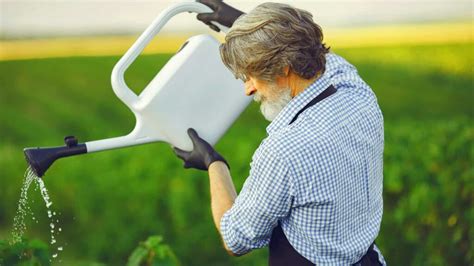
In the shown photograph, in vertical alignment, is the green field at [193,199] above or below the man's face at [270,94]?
below

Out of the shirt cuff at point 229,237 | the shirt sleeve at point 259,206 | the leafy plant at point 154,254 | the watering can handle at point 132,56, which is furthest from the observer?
the leafy plant at point 154,254

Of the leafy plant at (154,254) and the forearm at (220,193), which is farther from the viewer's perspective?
the leafy plant at (154,254)

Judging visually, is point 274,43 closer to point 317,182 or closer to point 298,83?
point 298,83

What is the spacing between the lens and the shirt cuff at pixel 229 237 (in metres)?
2.03

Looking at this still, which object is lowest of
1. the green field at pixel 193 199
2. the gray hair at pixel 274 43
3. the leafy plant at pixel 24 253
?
the green field at pixel 193 199

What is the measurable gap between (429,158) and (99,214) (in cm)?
153

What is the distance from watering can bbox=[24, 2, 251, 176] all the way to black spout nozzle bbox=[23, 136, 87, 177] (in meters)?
0.08

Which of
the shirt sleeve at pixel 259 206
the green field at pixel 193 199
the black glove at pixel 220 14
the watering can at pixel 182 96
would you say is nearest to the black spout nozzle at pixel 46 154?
the watering can at pixel 182 96

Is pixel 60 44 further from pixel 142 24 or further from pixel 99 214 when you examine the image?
pixel 99 214

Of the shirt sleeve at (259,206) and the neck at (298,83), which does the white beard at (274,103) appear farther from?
the shirt sleeve at (259,206)

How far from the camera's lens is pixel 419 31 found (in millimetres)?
8859

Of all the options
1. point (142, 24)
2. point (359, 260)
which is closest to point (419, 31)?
point (142, 24)

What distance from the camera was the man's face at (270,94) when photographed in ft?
6.56

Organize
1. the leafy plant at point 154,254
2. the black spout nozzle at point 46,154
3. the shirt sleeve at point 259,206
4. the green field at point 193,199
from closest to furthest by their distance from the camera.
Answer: the shirt sleeve at point 259,206 → the black spout nozzle at point 46,154 → the leafy plant at point 154,254 → the green field at point 193,199
